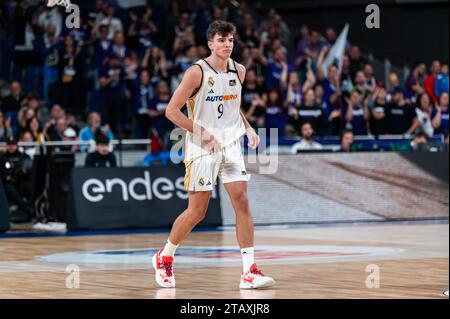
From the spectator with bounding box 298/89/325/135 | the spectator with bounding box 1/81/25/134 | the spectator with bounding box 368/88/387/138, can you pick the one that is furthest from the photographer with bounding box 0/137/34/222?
the spectator with bounding box 368/88/387/138

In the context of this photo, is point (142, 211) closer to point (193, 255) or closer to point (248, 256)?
point (193, 255)

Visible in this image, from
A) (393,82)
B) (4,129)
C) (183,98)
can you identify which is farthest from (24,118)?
(183,98)

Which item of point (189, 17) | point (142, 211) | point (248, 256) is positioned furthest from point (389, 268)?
point (189, 17)

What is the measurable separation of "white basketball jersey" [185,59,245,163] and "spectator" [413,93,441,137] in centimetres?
1523

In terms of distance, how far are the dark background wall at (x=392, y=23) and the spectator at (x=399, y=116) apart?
14.7ft

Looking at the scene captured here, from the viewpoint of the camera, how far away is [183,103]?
1062 cm

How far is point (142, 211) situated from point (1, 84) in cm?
606

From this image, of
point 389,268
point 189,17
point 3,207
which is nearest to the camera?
point 389,268

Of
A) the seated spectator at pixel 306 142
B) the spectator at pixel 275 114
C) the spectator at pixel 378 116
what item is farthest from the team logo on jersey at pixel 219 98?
the spectator at pixel 378 116

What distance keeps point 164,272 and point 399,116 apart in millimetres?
15620

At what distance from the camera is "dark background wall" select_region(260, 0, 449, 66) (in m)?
30.7

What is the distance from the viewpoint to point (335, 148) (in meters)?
23.1

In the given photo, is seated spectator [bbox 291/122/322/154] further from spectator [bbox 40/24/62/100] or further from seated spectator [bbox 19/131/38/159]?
spectator [bbox 40/24/62/100]

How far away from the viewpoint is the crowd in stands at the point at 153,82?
24359mm
